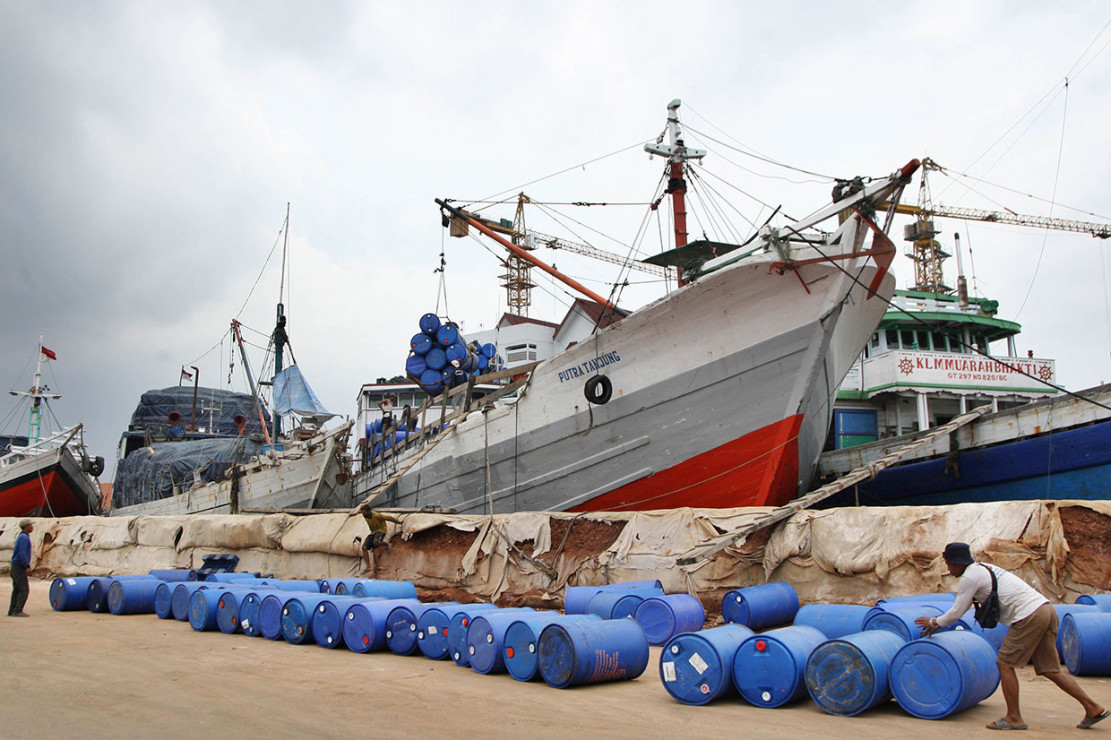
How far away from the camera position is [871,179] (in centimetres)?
1162

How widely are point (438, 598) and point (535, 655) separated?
5.58m

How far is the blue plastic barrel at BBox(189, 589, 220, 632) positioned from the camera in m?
8.13

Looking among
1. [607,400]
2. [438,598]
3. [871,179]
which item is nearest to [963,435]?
[871,179]

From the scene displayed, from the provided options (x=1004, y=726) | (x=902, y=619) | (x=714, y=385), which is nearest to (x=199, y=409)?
(x=714, y=385)

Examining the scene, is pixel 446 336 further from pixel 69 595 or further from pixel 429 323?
pixel 69 595

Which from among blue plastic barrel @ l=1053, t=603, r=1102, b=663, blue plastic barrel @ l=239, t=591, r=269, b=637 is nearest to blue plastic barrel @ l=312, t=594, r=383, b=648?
blue plastic barrel @ l=239, t=591, r=269, b=637

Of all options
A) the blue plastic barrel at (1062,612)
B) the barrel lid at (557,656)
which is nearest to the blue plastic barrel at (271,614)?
the barrel lid at (557,656)

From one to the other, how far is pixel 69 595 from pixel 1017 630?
1063 centimetres

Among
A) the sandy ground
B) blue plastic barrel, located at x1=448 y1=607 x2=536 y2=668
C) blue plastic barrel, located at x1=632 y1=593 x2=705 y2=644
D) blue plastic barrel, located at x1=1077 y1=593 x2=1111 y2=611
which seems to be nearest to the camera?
the sandy ground

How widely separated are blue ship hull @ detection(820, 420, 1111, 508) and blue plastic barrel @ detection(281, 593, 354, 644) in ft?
24.9

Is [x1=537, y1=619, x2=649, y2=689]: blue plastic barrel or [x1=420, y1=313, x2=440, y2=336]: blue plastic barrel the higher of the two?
[x1=420, y1=313, x2=440, y2=336]: blue plastic barrel

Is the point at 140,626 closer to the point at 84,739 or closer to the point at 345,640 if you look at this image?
the point at 345,640

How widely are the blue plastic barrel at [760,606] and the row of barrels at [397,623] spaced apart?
6.15ft

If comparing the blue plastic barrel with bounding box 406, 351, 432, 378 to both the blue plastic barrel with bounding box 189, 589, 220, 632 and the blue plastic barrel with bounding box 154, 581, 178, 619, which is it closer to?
the blue plastic barrel with bounding box 154, 581, 178, 619
